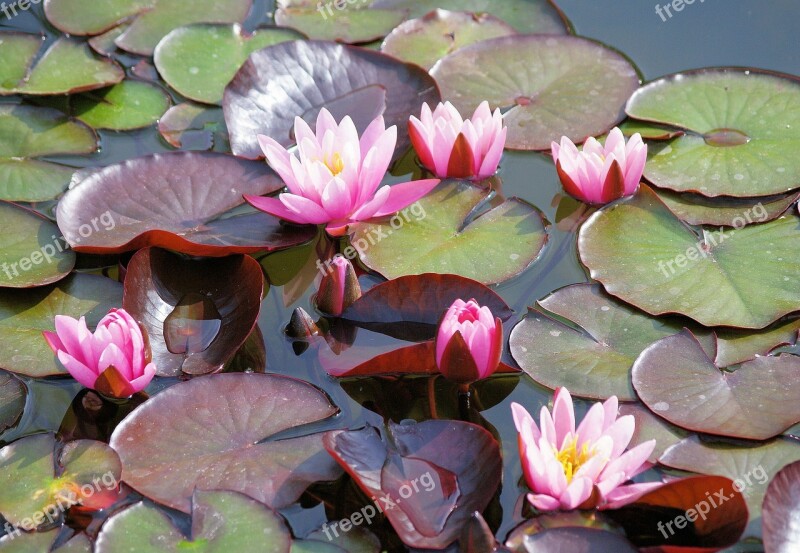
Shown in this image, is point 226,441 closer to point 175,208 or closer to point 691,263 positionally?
point 175,208

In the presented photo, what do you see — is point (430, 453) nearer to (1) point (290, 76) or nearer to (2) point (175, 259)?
(2) point (175, 259)

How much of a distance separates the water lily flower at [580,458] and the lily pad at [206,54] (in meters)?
2.42

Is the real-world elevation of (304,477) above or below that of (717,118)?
below

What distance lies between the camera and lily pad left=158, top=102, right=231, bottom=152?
390 cm

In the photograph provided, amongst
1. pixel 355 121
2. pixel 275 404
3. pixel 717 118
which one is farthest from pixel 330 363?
pixel 717 118

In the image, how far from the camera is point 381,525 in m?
2.50

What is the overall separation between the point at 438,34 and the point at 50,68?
6.27ft

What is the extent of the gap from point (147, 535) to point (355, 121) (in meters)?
2.01

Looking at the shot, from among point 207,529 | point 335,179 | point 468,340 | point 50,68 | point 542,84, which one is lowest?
point 207,529

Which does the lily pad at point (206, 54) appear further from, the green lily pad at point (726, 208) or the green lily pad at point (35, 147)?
the green lily pad at point (726, 208)

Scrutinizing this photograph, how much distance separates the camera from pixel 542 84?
398 centimetres

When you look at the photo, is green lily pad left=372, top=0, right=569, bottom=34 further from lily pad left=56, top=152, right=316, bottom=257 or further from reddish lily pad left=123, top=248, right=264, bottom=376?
reddish lily pad left=123, top=248, right=264, bottom=376

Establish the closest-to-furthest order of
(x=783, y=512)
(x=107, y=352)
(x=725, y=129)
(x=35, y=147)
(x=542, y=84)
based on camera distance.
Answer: (x=783, y=512), (x=107, y=352), (x=725, y=129), (x=35, y=147), (x=542, y=84)

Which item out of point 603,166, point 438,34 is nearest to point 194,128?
point 438,34
